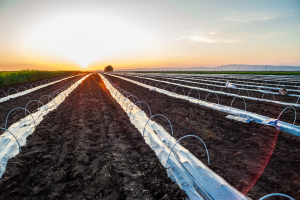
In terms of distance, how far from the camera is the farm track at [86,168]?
9.36 feet

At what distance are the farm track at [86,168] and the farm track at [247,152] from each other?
125 cm

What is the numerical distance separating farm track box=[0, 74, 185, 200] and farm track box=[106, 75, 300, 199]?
125 centimetres

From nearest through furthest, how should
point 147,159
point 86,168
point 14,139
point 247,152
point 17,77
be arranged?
point 86,168, point 147,159, point 247,152, point 14,139, point 17,77

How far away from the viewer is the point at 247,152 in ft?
13.5

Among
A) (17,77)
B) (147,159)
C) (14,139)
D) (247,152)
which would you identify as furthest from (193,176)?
(17,77)

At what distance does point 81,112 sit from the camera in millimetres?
7809

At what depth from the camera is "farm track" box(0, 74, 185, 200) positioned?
285cm

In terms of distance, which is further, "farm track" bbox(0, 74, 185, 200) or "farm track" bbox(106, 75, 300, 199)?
"farm track" bbox(106, 75, 300, 199)

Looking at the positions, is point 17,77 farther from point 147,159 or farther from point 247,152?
point 247,152

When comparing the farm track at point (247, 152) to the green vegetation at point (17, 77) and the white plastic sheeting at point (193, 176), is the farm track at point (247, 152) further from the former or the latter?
the green vegetation at point (17, 77)

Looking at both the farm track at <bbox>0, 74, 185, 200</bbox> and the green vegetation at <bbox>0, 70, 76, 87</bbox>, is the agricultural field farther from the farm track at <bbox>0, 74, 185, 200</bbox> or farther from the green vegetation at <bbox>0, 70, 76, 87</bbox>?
the green vegetation at <bbox>0, 70, 76, 87</bbox>

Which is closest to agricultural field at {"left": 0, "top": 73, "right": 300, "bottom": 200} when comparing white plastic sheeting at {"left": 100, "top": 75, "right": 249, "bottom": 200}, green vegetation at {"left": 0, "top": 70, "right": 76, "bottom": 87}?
white plastic sheeting at {"left": 100, "top": 75, "right": 249, "bottom": 200}

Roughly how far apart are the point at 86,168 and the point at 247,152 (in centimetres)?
395

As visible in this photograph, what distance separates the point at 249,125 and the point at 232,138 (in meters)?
1.49
